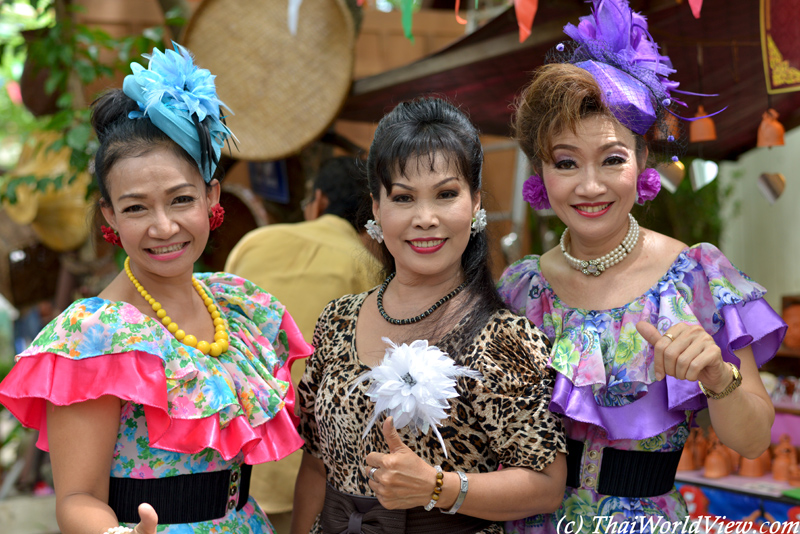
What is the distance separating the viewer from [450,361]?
1.72 meters

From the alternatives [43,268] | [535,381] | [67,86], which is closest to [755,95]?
[535,381]

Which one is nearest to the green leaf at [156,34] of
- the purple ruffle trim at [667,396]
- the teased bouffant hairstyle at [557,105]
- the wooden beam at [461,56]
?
the wooden beam at [461,56]

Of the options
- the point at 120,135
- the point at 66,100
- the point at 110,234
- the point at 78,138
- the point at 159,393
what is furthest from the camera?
the point at 66,100

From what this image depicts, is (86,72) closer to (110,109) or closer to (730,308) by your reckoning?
(110,109)

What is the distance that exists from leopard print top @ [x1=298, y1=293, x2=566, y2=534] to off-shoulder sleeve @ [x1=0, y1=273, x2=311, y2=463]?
156mm

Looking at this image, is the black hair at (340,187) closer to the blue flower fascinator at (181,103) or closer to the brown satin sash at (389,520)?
the blue flower fascinator at (181,103)

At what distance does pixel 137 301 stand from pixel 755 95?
9.09ft

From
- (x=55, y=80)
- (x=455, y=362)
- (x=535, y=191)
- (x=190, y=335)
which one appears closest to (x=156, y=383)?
(x=190, y=335)

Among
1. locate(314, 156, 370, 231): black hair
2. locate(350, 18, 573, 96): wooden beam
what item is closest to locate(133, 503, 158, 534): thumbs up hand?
locate(314, 156, 370, 231): black hair

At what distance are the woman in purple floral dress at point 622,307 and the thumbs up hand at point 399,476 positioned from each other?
45 centimetres

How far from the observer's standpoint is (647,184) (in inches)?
82.8

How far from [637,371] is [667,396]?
0.12 m

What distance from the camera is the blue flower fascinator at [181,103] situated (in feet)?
5.98

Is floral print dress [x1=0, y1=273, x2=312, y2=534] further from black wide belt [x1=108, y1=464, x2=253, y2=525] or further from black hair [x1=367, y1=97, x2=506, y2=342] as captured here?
black hair [x1=367, y1=97, x2=506, y2=342]
